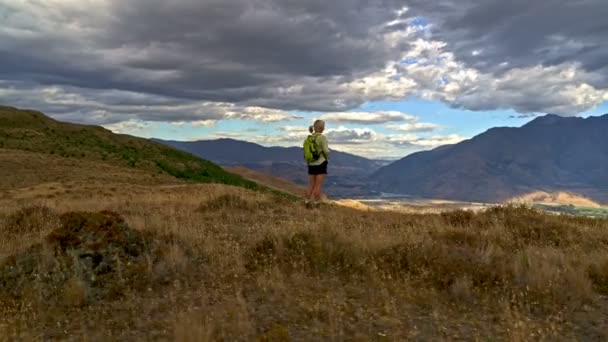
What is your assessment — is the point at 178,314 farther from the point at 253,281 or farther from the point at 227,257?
the point at 227,257

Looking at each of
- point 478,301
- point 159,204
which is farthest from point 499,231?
point 159,204

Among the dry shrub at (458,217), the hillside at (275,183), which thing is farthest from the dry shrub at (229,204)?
the hillside at (275,183)

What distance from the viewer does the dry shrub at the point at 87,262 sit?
6.30 metres

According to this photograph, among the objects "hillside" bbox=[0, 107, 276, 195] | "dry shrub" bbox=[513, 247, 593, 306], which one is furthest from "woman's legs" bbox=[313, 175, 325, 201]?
"hillside" bbox=[0, 107, 276, 195]

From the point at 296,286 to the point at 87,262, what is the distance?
9.81ft

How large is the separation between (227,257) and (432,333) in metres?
3.54

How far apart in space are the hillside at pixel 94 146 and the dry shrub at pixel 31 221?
26.7m

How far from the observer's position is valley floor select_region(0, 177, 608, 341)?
522cm

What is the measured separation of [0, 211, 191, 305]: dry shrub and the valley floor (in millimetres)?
21

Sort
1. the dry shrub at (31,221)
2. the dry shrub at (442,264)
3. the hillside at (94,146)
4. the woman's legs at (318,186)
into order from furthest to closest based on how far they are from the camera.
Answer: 1. the hillside at (94,146)
2. the woman's legs at (318,186)
3. the dry shrub at (31,221)
4. the dry shrub at (442,264)

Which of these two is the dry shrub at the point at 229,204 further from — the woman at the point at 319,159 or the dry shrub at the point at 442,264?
the dry shrub at the point at 442,264

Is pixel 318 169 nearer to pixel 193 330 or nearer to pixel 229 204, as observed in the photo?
pixel 229 204

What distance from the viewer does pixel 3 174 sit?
28938mm

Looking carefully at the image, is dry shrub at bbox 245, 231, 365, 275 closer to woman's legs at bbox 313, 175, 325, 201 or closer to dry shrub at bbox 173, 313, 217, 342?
dry shrub at bbox 173, 313, 217, 342
